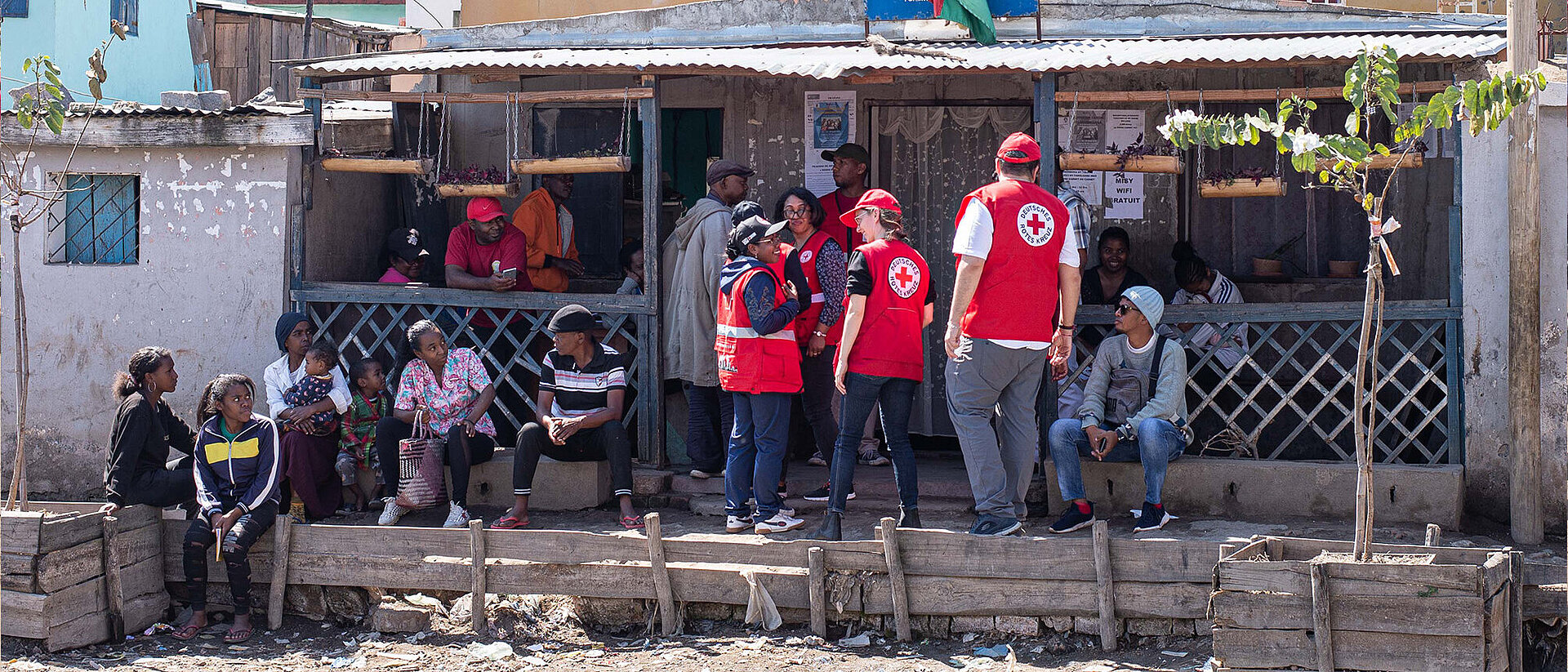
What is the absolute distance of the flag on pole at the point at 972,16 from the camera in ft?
24.4

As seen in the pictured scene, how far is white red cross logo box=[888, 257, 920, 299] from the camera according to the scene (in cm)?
595

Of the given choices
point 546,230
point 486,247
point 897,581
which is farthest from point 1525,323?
point 486,247

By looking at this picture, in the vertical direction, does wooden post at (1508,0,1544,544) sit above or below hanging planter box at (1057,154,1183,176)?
below

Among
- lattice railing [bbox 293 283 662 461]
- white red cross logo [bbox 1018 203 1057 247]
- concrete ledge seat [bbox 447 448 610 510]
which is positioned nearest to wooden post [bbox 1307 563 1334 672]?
white red cross logo [bbox 1018 203 1057 247]

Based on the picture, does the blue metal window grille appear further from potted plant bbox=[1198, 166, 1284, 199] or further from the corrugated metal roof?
potted plant bbox=[1198, 166, 1284, 199]

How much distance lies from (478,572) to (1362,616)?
364 cm

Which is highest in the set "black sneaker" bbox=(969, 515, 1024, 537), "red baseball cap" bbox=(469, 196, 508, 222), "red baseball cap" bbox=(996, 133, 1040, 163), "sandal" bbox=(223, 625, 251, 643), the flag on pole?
the flag on pole

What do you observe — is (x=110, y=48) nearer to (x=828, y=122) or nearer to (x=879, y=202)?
(x=828, y=122)

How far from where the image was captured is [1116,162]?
21.8 ft

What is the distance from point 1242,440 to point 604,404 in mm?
3237

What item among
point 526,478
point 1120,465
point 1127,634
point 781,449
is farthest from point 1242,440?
point 526,478

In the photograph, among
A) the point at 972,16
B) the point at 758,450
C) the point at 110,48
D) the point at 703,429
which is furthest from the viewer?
the point at 110,48

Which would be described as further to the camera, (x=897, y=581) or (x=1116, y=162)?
(x=1116, y=162)

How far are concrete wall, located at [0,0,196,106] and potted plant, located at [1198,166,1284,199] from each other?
39.1ft
